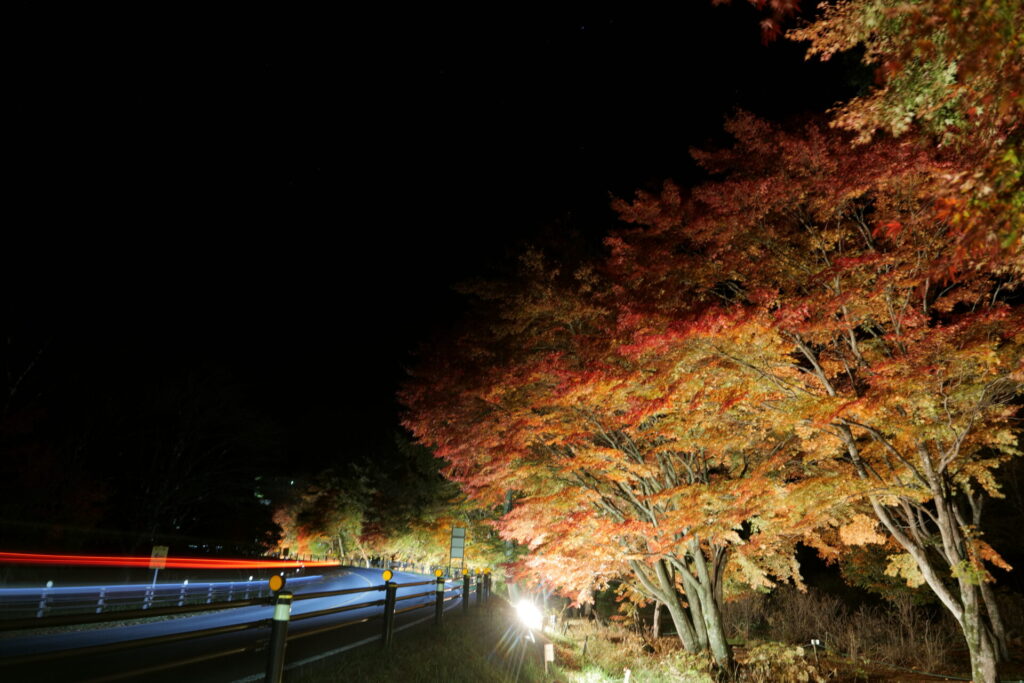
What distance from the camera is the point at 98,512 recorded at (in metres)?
23.5

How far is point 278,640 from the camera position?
15.1 feet

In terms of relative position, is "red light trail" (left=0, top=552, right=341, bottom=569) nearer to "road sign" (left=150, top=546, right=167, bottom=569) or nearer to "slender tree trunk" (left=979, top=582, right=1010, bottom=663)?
"road sign" (left=150, top=546, right=167, bottom=569)

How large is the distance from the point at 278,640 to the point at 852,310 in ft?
30.8

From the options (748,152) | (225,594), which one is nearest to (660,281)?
(748,152)

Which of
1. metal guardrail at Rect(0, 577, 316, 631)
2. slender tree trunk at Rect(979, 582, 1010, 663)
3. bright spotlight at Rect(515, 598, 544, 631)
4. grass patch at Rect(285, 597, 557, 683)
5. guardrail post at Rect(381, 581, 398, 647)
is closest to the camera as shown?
grass patch at Rect(285, 597, 557, 683)

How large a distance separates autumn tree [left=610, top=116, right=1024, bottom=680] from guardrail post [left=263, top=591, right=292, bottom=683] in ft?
21.9

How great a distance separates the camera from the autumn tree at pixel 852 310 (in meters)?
8.28

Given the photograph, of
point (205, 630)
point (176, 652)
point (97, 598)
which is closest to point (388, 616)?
point (205, 630)

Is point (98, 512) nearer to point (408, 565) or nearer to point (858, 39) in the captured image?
point (858, 39)

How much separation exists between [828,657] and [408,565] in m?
46.2

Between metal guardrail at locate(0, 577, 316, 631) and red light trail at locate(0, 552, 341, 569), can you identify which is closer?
metal guardrail at locate(0, 577, 316, 631)

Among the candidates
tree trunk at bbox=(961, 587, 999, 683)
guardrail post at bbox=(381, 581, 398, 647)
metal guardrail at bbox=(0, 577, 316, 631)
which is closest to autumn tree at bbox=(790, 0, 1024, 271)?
tree trunk at bbox=(961, 587, 999, 683)

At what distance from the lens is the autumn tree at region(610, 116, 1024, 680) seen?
828 centimetres

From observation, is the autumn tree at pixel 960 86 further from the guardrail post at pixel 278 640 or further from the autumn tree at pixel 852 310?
the guardrail post at pixel 278 640
